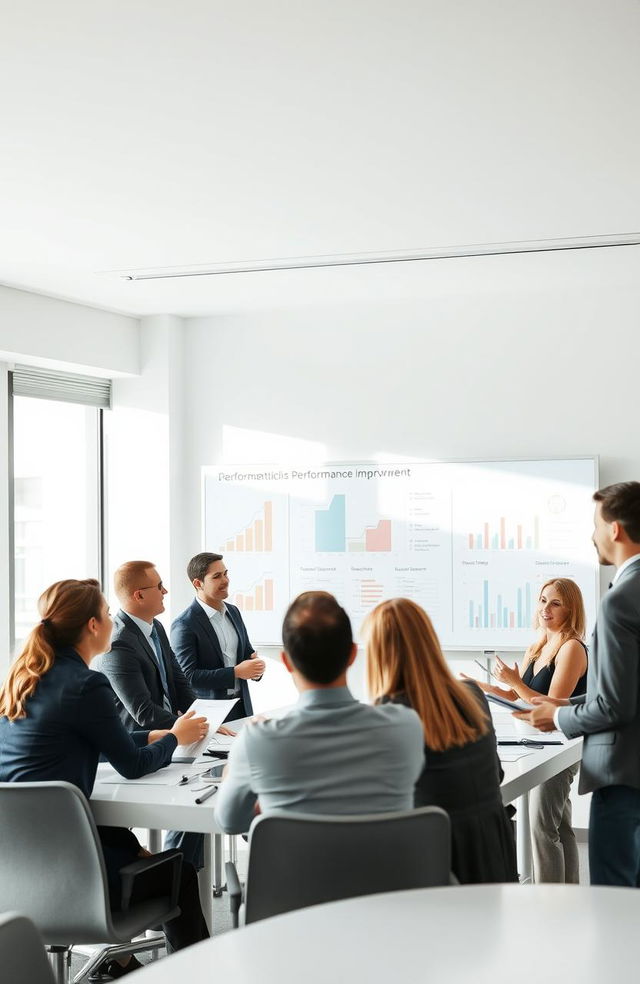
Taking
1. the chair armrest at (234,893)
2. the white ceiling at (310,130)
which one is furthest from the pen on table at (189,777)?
the white ceiling at (310,130)

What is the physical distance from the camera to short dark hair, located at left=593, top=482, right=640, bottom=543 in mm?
2877

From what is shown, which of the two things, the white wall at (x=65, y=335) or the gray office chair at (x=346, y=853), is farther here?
the white wall at (x=65, y=335)

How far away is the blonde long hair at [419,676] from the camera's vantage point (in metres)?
2.49

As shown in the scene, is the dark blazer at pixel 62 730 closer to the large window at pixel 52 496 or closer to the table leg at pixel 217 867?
the table leg at pixel 217 867

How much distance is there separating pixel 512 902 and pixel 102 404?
203 inches

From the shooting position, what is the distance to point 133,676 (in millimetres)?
3682

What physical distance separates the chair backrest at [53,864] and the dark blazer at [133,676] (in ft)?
2.67

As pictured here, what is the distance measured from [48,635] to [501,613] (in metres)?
3.17

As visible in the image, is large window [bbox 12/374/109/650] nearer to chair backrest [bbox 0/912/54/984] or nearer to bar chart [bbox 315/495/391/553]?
bar chart [bbox 315/495/391/553]

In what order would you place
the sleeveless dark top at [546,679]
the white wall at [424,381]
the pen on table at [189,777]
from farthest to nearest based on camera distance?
1. the white wall at [424,381]
2. the sleeveless dark top at [546,679]
3. the pen on table at [189,777]

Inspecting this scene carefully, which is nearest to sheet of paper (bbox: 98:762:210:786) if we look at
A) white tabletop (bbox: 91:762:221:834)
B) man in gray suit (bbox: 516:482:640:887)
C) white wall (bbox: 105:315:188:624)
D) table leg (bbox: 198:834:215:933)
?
white tabletop (bbox: 91:762:221:834)

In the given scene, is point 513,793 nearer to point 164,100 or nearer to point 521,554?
point 164,100

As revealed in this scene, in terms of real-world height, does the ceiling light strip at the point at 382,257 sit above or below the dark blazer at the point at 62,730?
above

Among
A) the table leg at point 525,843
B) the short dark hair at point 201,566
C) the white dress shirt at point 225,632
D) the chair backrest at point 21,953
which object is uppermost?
→ the short dark hair at point 201,566
